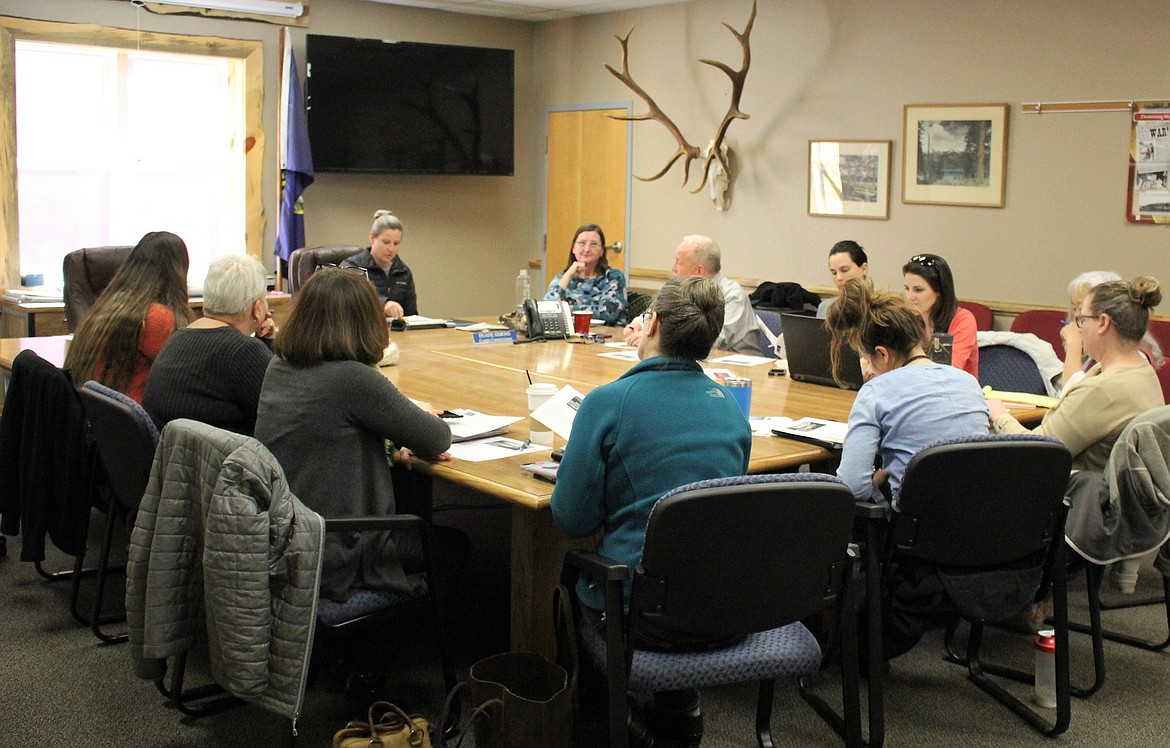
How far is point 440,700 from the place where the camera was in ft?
10.3

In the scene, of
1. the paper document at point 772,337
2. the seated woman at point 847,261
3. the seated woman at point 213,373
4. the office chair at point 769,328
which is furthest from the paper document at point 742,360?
the seated woman at point 213,373

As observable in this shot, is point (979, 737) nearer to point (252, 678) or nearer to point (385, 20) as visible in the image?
point (252, 678)

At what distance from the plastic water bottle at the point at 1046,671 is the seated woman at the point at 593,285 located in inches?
133

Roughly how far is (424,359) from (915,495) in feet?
8.24

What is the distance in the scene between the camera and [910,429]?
2.96 m

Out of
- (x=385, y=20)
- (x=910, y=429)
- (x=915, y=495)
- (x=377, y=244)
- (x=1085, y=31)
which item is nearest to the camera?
→ (x=915, y=495)

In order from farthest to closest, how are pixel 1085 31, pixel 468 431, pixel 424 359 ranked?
pixel 1085 31
pixel 424 359
pixel 468 431

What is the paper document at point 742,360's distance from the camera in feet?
16.1

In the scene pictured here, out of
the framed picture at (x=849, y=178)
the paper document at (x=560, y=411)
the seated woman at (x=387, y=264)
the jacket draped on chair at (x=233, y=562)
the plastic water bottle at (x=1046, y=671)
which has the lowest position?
the plastic water bottle at (x=1046, y=671)

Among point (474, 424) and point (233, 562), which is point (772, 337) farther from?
point (233, 562)

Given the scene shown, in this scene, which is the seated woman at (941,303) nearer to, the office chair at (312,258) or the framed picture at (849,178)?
the framed picture at (849,178)

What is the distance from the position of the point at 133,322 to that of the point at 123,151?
4.14 metres

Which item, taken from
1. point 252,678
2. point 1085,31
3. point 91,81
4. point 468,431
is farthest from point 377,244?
point 252,678

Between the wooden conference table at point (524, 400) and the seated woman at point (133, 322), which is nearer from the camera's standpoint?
the wooden conference table at point (524, 400)
